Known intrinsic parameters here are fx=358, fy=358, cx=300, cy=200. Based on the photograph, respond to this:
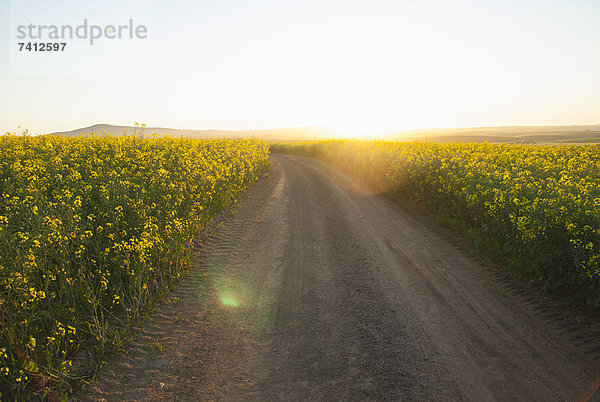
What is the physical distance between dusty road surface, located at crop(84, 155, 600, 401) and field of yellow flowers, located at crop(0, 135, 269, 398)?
24.1 inches

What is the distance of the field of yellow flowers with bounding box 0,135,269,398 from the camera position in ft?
14.6

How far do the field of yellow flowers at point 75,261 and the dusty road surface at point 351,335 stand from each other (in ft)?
2.01

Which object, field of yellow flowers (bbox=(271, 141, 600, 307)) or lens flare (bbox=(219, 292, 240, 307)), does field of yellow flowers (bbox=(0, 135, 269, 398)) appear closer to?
lens flare (bbox=(219, 292, 240, 307))

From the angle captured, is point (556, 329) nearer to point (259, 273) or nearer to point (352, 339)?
point (352, 339)

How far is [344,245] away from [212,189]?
5.35 meters

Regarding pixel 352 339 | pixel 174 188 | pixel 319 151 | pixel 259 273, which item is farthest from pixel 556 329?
pixel 319 151

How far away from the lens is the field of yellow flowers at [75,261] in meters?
4.46

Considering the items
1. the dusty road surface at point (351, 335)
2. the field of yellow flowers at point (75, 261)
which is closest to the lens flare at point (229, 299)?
the dusty road surface at point (351, 335)

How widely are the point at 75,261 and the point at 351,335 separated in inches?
182

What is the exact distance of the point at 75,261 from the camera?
5832 millimetres

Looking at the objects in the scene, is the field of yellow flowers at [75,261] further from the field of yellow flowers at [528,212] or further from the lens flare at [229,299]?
the field of yellow flowers at [528,212]

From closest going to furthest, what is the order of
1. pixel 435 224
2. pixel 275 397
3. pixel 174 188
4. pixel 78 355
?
pixel 275 397 → pixel 78 355 → pixel 174 188 → pixel 435 224

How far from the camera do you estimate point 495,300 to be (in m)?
6.73

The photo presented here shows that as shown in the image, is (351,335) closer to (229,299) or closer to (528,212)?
(229,299)
